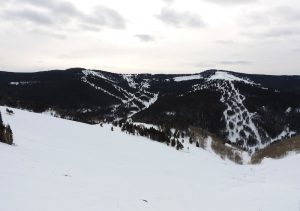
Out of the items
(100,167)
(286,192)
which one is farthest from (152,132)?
(286,192)

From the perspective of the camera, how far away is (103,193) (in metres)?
15.5

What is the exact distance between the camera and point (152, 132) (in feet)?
217

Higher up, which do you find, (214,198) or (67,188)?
(67,188)

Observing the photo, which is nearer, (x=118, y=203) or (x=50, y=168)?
(x=118, y=203)

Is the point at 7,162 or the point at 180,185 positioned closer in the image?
the point at 7,162

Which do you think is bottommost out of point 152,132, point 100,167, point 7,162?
point 152,132

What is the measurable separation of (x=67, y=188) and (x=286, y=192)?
31.3ft

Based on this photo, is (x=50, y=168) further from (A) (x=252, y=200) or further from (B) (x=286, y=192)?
(B) (x=286, y=192)

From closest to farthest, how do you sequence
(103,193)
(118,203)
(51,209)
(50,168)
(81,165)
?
(51,209)
(118,203)
(103,193)
(50,168)
(81,165)

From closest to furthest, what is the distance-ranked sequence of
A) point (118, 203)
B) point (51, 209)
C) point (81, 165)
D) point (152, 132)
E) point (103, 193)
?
point (51, 209) < point (118, 203) < point (103, 193) < point (81, 165) < point (152, 132)

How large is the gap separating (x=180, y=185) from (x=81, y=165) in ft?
16.8

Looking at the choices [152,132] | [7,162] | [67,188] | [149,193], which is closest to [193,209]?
[149,193]

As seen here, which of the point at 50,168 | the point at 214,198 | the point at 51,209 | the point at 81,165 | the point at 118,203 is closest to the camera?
the point at 51,209

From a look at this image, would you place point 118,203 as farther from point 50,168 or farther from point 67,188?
point 50,168
